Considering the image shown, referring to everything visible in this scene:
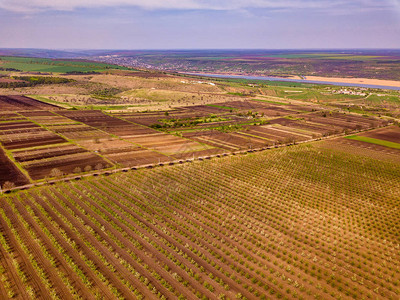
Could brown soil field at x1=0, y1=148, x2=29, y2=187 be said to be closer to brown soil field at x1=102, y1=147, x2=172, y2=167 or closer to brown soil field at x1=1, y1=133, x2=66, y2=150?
brown soil field at x1=1, y1=133, x2=66, y2=150

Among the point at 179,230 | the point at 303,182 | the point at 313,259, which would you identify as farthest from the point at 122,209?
the point at 303,182

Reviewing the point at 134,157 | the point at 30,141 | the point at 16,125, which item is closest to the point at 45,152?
the point at 30,141

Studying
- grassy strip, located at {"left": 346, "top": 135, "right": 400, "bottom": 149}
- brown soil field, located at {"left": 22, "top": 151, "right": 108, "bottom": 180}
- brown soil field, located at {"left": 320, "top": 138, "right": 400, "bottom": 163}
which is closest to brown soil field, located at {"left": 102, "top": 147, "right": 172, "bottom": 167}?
brown soil field, located at {"left": 22, "top": 151, "right": 108, "bottom": 180}

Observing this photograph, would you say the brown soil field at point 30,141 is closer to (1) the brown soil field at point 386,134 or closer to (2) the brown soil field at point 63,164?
(2) the brown soil field at point 63,164

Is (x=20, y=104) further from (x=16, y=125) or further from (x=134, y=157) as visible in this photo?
(x=134, y=157)

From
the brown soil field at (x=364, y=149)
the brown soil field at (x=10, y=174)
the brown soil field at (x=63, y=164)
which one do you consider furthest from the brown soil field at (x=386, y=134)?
the brown soil field at (x=10, y=174)

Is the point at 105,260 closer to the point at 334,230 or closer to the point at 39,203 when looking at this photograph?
the point at 39,203

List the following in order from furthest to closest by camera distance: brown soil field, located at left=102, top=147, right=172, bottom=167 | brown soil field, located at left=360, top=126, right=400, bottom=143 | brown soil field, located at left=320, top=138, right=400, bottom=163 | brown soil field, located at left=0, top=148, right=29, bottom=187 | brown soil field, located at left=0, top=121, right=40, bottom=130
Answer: brown soil field, located at left=360, top=126, right=400, bottom=143 < brown soil field, located at left=0, top=121, right=40, bottom=130 < brown soil field, located at left=320, top=138, right=400, bottom=163 < brown soil field, located at left=102, top=147, right=172, bottom=167 < brown soil field, located at left=0, top=148, right=29, bottom=187
